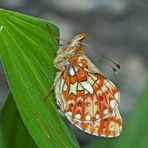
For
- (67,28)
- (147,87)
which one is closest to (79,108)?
(147,87)

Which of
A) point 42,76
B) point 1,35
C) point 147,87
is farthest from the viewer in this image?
point 147,87

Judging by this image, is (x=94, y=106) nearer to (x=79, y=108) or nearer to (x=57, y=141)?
(x=79, y=108)

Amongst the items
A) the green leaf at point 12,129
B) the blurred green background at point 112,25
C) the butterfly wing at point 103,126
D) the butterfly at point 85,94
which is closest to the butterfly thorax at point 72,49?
the butterfly at point 85,94

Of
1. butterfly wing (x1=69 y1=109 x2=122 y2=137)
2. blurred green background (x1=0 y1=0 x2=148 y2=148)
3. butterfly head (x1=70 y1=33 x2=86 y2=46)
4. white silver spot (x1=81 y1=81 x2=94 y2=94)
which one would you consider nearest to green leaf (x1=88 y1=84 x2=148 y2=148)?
butterfly wing (x1=69 y1=109 x2=122 y2=137)

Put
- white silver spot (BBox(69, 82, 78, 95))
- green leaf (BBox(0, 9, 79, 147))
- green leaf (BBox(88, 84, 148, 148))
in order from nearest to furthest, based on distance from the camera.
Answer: green leaf (BBox(0, 9, 79, 147)) < green leaf (BBox(88, 84, 148, 148)) < white silver spot (BBox(69, 82, 78, 95))

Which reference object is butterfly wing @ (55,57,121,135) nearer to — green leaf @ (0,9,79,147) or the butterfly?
the butterfly

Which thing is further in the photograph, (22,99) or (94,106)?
(94,106)
